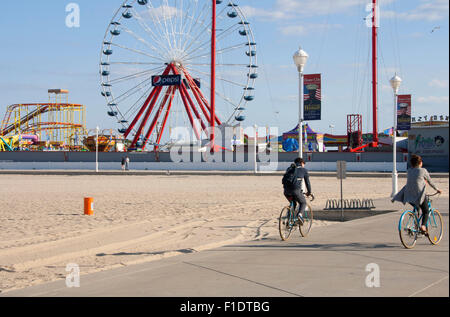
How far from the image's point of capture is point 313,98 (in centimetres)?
1777

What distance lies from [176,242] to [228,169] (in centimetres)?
4193

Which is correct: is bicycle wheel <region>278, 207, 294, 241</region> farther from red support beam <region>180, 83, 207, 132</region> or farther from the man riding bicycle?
red support beam <region>180, 83, 207, 132</region>

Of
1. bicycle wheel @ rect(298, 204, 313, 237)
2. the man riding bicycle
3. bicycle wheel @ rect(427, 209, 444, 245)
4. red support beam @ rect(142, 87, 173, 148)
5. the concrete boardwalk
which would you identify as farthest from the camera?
red support beam @ rect(142, 87, 173, 148)

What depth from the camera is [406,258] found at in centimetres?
859

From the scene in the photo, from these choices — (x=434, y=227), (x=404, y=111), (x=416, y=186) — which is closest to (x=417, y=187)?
(x=416, y=186)

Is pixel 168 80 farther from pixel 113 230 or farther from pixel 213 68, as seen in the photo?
pixel 113 230

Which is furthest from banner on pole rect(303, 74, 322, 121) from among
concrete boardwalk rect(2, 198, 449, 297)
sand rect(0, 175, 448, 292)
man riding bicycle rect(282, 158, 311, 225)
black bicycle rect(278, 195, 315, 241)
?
concrete boardwalk rect(2, 198, 449, 297)

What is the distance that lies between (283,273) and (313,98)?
10.9 meters

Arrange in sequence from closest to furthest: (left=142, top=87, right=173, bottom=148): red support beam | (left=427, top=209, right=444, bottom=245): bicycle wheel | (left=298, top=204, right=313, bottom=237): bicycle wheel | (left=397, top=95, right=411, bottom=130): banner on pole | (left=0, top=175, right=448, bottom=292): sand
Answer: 1. (left=0, top=175, right=448, bottom=292): sand
2. (left=427, top=209, right=444, bottom=245): bicycle wheel
3. (left=298, top=204, right=313, bottom=237): bicycle wheel
4. (left=397, top=95, right=411, bottom=130): banner on pole
5. (left=142, top=87, right=173, bottom=148): red support beam

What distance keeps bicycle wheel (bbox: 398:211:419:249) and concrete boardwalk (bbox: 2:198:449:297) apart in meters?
0.15

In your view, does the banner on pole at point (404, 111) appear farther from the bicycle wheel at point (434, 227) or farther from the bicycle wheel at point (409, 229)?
→ the bicycle wheel at point (409, 229)

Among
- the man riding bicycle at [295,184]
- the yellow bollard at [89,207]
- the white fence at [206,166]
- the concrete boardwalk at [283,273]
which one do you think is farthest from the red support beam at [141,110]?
the concrete boardwalk at [283,273]

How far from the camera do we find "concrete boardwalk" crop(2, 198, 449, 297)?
21.4ft
